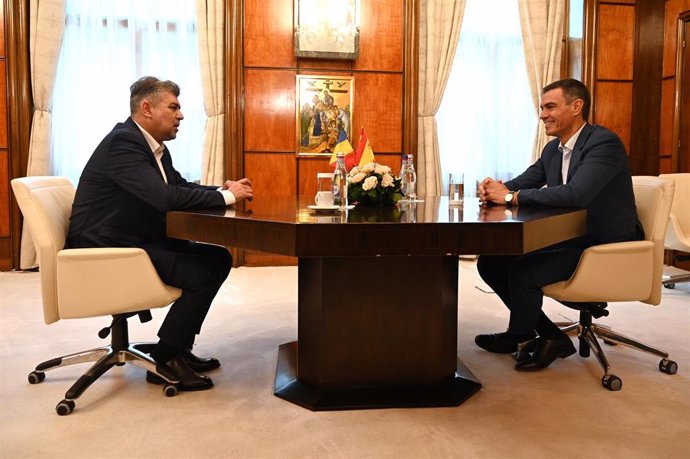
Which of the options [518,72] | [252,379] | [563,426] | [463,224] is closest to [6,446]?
[252,379]

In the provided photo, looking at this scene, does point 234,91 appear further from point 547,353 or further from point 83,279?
point 547,353

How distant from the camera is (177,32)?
20.9 feet

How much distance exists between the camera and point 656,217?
122 inches

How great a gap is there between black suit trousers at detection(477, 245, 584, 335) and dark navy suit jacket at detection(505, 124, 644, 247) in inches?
7.2

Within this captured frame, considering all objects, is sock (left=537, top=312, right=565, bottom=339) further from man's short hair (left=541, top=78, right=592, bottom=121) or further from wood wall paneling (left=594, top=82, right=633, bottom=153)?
wood wall paneling (left=594, top=82, right=633, bottom=153)

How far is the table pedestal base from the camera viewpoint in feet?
8.69

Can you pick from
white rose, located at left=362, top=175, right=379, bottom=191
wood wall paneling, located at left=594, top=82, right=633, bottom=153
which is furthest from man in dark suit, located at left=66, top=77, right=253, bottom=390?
wood wall paneling, located at left=594, top=82, right=633, bottom=153

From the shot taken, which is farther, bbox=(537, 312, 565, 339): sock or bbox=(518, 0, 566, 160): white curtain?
bbox=(518, 0, 566, 160): white curtain

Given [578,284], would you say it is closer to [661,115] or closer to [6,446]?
[6,446]

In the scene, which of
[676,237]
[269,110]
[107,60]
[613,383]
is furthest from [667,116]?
[107,60]

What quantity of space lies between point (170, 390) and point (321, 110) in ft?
13.8

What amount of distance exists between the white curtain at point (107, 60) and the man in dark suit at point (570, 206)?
4182 millimetres

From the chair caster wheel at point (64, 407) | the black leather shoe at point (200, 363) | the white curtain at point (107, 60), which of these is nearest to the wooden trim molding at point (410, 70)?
the white curtain at point (107, 60)

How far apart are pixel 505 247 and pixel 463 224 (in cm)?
17
